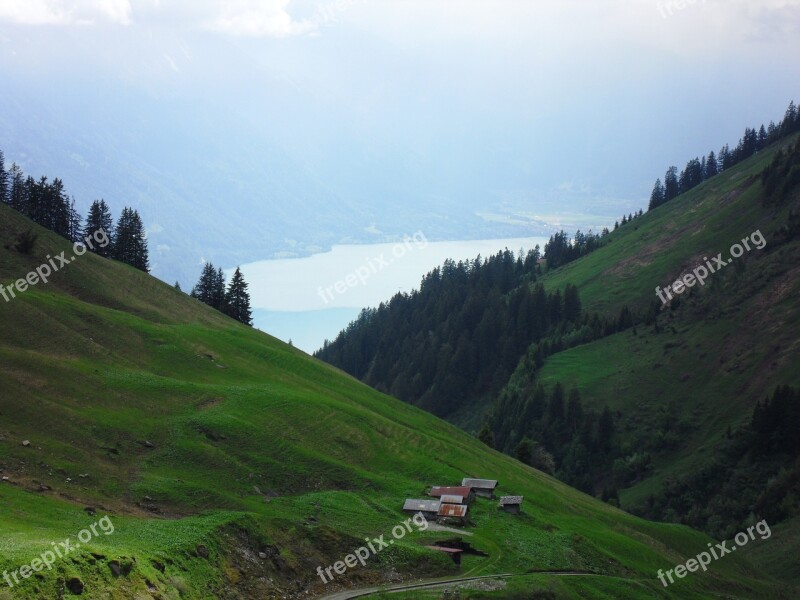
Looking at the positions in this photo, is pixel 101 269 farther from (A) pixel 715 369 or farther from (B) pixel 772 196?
(B) pixel 772 196

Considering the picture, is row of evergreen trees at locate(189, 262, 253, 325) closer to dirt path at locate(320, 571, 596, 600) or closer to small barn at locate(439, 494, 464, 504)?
small barn at locate(439, 494, 464, 504)

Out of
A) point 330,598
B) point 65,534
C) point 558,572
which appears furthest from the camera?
point 558,572

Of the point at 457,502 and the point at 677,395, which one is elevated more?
the point at 677,395

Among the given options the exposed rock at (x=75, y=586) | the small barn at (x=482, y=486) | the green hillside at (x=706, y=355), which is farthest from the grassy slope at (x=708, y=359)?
the exposed rock at (x=75, y=586)

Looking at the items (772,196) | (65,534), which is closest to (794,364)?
(772,196)

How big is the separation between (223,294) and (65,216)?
27073mm

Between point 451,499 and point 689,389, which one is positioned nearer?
point 451,499

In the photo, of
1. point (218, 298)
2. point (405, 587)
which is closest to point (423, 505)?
point (405, 587)

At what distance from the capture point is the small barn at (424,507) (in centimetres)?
6031

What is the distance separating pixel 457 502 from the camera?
204 ft

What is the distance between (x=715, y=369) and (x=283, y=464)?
108 metres

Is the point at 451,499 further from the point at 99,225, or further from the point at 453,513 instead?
the point at 99,225

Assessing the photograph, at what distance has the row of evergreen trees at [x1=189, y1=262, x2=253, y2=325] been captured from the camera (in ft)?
419

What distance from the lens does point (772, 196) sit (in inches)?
7239
